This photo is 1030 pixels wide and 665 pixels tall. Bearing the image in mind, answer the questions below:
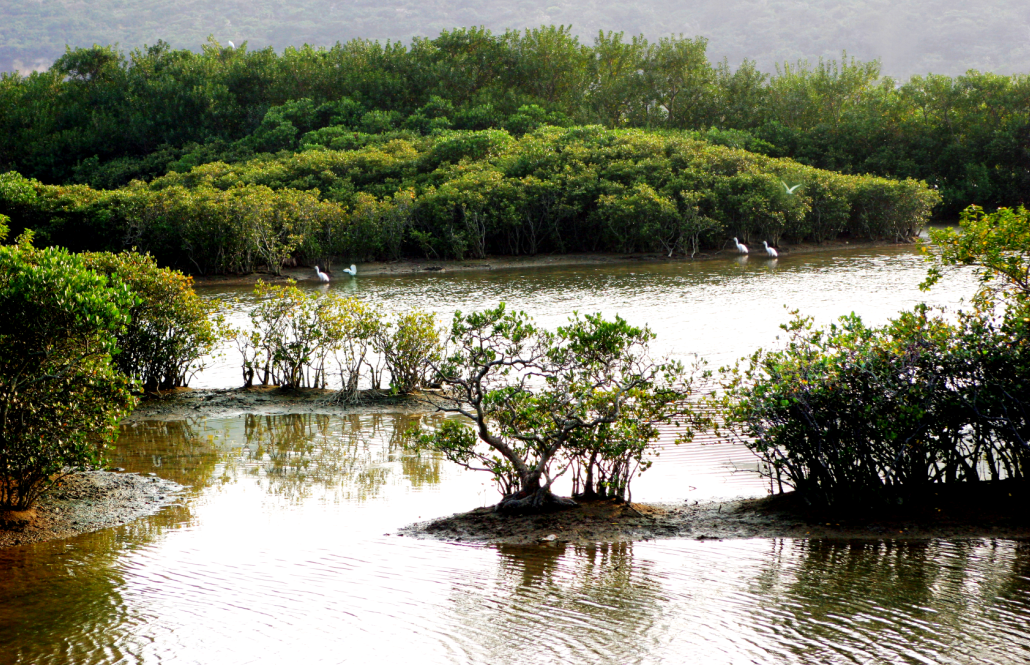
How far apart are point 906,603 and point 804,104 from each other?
74.6 meters

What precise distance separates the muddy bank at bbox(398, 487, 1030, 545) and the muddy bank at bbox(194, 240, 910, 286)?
3718 centimetres

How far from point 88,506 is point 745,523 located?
791 centimetres

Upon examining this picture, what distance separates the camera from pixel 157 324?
1761 cm

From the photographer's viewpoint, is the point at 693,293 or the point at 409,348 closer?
the point at 409,348

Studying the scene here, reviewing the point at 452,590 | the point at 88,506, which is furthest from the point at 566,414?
the point at 88,506

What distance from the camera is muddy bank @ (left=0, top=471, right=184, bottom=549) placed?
10.3 m

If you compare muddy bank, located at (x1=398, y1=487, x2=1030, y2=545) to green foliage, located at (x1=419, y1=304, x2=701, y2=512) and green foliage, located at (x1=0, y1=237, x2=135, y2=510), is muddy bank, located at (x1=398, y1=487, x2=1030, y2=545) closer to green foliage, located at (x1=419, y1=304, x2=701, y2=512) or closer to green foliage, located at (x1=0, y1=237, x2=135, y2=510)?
green foliage, located at (x1=419, y1=304, x2=701, y2=512)

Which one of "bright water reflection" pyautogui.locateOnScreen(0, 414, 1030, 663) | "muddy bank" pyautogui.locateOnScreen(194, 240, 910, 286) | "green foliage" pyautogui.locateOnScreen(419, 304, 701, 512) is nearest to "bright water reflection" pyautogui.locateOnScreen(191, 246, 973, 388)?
"muddy bank" pyautogui.locateOnScreen(194, 240, 910, 286)

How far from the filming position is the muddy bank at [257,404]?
17312mm

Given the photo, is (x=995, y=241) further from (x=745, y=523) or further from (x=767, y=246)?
(x=767, y=246)

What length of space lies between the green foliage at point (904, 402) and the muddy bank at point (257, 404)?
8.83 meters

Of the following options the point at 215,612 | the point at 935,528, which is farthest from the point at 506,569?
the point at 935,528

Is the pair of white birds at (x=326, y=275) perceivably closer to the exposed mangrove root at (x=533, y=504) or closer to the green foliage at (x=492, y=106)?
the green foliage at (x=492, y=106)

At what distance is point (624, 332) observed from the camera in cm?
1094
